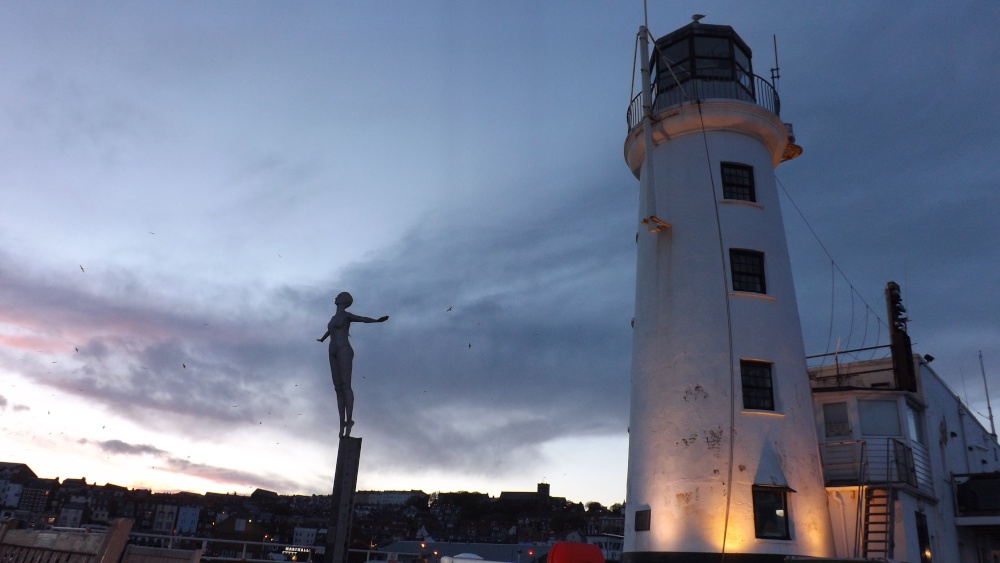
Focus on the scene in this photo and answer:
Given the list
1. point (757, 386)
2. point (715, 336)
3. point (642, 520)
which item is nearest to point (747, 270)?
point (715, 336)

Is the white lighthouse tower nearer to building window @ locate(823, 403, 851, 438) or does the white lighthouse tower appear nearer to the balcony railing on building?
the balcony railing on building

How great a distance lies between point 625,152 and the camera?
2758 cm

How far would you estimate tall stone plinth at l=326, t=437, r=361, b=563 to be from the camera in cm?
1320

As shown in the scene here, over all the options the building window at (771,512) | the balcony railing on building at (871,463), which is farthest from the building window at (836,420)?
the building window at (771,512)

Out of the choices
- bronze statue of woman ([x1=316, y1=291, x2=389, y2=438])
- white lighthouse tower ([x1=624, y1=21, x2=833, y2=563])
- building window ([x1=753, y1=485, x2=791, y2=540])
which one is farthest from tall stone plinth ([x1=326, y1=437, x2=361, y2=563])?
building window ([x1=753, y1=485, x2=791, y2=540])

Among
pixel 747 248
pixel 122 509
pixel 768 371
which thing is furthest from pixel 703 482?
pixel 122 509

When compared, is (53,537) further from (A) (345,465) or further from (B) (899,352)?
(B) (899,352)

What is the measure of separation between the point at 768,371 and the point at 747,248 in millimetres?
3911

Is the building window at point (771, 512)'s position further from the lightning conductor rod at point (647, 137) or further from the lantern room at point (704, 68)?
the lantern room at point (704, 68)

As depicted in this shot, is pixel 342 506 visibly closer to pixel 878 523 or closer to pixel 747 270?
pixel 747 270

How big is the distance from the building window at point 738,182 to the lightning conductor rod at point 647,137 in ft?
7.91

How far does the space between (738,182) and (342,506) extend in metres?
17.1

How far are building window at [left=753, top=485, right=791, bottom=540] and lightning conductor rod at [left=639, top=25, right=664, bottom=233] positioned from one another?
8.52 m

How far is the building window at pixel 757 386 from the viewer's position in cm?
2155
